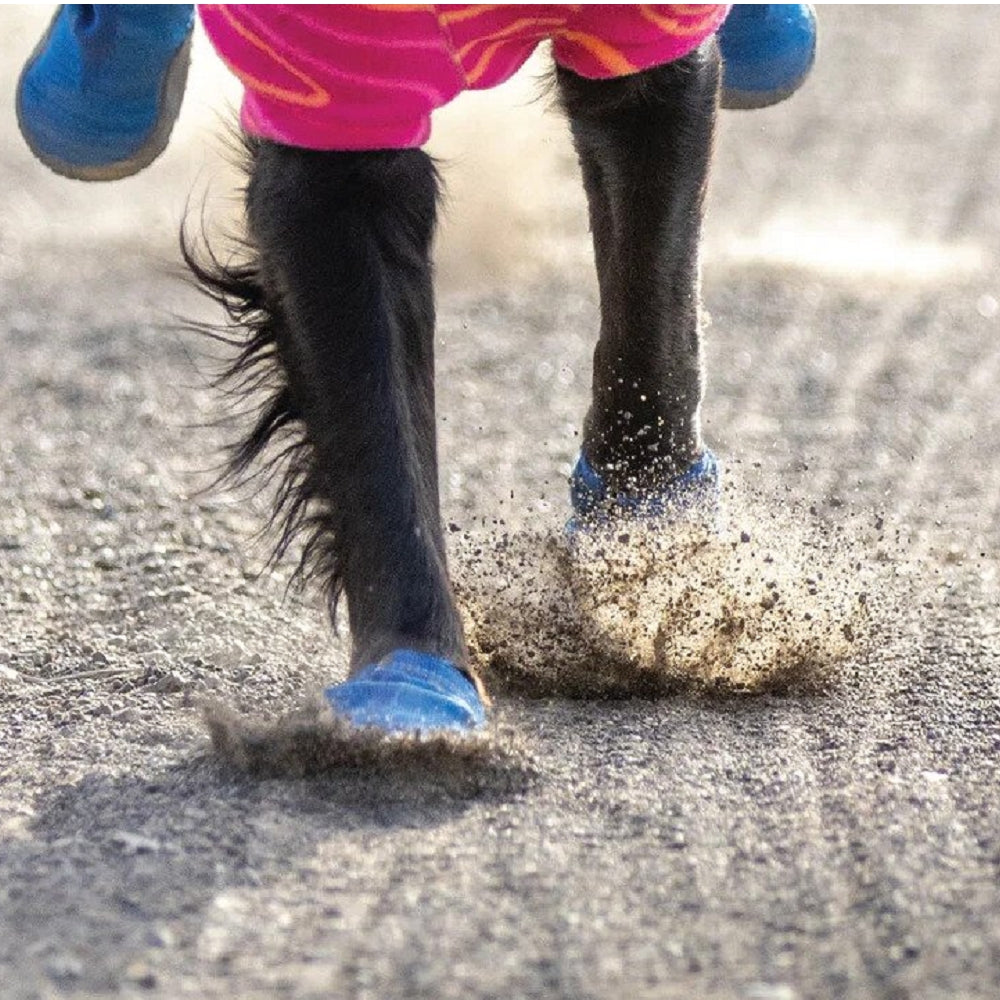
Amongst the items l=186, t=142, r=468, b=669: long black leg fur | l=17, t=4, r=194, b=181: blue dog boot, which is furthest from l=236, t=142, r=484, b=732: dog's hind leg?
l=17, t=4, r=194, b=181: blue dog boot

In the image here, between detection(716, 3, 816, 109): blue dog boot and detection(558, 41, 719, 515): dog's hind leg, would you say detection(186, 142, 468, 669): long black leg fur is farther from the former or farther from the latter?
detection(716, 3, 816, 109): blue dog boot

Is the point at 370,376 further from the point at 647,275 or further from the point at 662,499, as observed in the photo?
the point at 662,499

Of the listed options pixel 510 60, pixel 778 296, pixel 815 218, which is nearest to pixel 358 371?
pixel 510 60

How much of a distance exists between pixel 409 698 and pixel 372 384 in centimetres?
44

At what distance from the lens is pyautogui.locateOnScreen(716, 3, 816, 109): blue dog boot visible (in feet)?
13.1

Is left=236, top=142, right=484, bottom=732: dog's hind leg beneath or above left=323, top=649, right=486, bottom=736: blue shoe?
above

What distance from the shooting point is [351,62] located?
2789mm

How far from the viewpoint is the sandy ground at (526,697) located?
223 cm

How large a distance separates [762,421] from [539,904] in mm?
3115

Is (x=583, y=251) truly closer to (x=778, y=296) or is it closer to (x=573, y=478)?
(x=778, y=296)

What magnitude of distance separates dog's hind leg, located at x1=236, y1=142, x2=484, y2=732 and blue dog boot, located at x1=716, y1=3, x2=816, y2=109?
1287 mm

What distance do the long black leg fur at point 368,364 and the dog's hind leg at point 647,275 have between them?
1.83 feet

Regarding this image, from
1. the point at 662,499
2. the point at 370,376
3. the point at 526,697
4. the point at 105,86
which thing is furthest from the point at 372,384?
the point at 105,86

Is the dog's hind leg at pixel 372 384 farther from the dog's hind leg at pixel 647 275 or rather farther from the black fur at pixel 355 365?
the dog's hind leg at pixel 647 275
